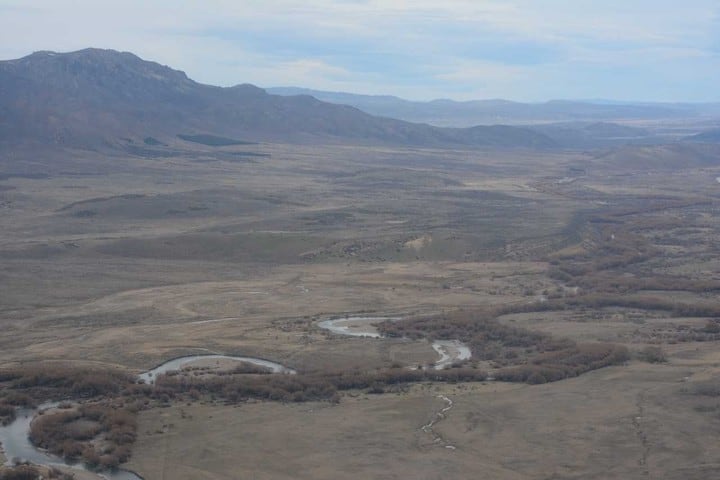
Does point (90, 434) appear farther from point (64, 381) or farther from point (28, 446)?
point (64, 381)

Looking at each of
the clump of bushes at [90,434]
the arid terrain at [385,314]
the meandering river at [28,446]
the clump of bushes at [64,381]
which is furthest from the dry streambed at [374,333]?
the clump of bushes at [90,434]

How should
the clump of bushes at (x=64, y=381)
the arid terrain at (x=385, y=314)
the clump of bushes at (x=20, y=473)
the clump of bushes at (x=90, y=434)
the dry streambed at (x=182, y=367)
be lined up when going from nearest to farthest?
the clump of bushes at (x=20, y=473) < the dry streambed at (x=182, y=367) < the clump of bushes at (x=90, y=434) < the arid terrain at (x=385, y=314) < the clump of bushes at (x=64, y=381)

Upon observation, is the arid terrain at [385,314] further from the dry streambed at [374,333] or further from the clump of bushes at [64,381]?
the dry streambed at [374,333]

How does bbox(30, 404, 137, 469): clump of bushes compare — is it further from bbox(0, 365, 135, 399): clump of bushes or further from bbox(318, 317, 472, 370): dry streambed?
bbox(318, 317, 472, 370): dry streambed

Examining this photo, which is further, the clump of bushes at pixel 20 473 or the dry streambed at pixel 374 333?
the dry streambed at pixel 374 333

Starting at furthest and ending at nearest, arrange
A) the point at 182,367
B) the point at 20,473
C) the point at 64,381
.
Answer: the point at 182,367 < the point at 64,381 < the point at 20,473

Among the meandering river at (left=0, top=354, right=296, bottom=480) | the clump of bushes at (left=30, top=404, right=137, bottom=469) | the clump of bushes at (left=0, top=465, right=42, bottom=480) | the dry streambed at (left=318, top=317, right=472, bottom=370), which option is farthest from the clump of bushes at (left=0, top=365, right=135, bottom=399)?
the dry streambed at (left=318, top=317, right=472, bottom=370)

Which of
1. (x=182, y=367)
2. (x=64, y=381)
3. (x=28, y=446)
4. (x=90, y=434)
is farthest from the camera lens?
(x=182, y=367)

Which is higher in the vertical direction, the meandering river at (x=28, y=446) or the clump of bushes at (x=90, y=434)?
the clump of bushes at (x=90, y=434)

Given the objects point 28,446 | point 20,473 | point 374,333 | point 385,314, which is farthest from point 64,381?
point 385,314
